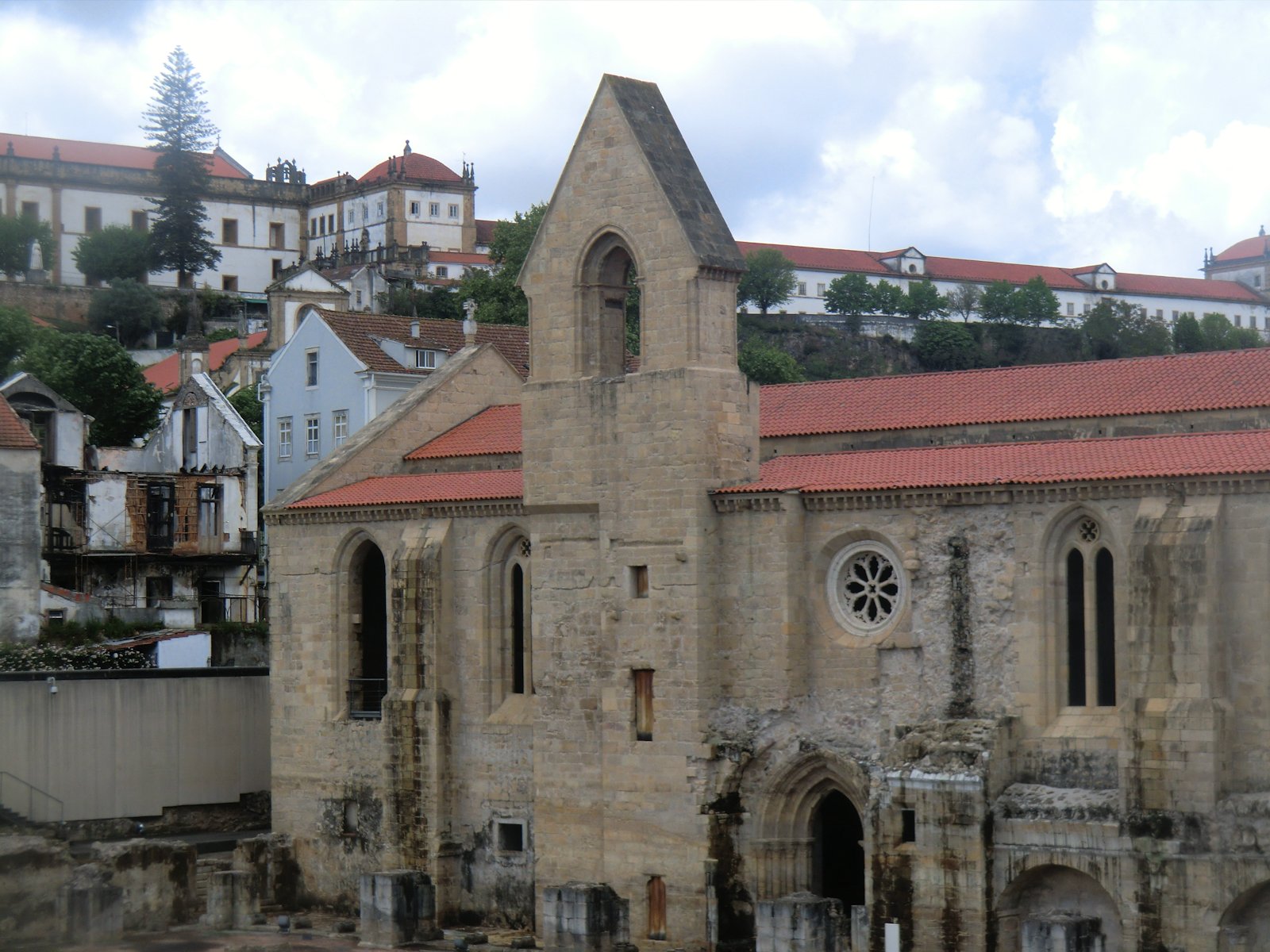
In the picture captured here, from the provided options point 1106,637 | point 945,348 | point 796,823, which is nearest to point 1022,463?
point 1106,637

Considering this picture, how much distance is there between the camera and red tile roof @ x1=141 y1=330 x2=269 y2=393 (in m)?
96.2

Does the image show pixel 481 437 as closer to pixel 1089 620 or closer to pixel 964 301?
pixel 1089 620

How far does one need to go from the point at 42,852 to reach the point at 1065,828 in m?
19.8

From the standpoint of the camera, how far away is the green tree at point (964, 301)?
153m

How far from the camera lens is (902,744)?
127 ft

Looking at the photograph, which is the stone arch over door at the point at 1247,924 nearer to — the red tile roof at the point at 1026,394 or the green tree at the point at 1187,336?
the red tile roof at the point at 1026,394

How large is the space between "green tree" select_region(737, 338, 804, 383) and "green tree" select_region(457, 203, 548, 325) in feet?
45.2

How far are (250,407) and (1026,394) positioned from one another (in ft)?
168

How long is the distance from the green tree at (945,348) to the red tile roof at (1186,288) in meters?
29.8

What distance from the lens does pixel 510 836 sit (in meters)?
46.1

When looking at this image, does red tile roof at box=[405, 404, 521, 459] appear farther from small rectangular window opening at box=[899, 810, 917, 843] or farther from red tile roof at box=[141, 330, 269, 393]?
red tile roof at box=[141, 330, 269, 393]

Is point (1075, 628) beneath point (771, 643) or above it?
above

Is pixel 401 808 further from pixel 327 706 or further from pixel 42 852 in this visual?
pixel 42 852

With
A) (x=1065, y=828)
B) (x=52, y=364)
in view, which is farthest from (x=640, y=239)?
(x=52, y=364)
